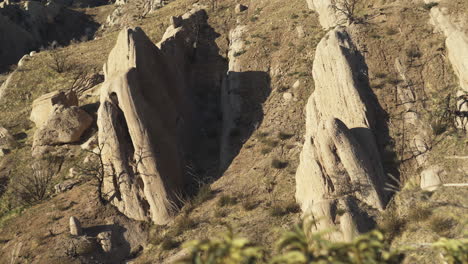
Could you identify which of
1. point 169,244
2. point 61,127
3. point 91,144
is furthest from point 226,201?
point 61,127

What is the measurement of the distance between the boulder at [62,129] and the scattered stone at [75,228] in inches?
333

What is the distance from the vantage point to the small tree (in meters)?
24.2

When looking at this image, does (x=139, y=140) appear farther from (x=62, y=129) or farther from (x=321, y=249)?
(x=321, y=249)

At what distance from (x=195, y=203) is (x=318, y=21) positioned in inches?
741

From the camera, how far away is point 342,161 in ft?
49.8

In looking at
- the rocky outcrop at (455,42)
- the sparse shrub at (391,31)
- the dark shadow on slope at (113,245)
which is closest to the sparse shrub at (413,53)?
the rocky outcrop at (455,42)

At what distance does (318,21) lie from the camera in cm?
2820

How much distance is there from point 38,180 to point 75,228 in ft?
22.1

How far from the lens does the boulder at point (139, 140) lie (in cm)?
1802

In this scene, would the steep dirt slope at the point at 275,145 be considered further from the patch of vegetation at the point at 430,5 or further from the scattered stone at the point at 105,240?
the scattered stone at the point at 105,240

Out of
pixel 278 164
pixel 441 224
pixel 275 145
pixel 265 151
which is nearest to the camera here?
pixel 441 224

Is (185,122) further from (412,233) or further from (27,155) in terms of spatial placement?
(412,233)

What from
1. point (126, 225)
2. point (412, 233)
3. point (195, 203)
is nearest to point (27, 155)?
point (126, 225)

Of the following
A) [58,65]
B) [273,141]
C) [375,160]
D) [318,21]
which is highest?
[58,65]
